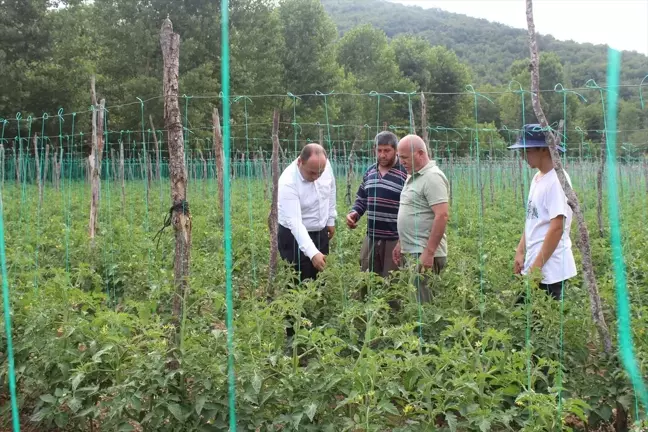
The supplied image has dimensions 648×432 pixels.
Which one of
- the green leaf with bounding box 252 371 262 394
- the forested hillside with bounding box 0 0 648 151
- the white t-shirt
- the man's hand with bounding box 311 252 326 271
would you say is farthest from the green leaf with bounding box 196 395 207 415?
the forested hillside with bounding box 0 0 648 151

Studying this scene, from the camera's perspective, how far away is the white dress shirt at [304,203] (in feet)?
14.6

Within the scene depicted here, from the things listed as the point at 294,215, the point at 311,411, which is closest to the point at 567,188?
the point at 311,411

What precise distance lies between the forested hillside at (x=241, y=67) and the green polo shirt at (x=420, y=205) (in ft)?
28.5

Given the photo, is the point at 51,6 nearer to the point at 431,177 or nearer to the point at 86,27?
the point at 86,27

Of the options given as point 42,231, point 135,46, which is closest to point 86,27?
point 135,46

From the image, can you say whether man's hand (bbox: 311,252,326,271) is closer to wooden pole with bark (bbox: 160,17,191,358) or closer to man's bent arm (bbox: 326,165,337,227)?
man's bent arm (bbox: 326,165,337,227)

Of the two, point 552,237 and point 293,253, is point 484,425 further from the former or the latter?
point 293,253

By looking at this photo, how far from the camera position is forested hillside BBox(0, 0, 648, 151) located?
24094 millimetres

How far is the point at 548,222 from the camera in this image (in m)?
3.57

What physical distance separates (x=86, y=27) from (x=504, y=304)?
30.7 meters

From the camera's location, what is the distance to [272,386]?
2.85m

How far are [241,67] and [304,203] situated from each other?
1069 inches

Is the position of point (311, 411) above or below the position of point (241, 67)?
below

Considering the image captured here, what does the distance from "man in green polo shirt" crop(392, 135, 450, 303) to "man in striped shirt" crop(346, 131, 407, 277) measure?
1.03 feet
